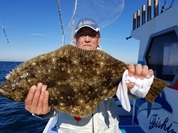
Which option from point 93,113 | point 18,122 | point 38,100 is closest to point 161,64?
point 93,113

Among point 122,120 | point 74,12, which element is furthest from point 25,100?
point 122,120

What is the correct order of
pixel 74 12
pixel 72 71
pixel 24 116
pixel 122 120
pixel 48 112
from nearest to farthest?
pixel 72 71
pixel 48 112
pixel 74 12
pixel 122 120
pixel 24 116

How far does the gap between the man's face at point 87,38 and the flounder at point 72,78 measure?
0.69 metres

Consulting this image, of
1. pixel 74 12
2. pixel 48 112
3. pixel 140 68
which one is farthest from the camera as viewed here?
pixel 74 12

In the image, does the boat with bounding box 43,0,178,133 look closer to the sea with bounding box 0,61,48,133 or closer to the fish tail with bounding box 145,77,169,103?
the fish tail with bounding box 145,77,169,103

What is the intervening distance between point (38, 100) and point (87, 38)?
1.34m

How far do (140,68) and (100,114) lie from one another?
3.50ft

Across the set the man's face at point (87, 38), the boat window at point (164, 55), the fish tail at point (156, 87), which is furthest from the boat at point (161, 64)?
the man's face at point (87, 38)

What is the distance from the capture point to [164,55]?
5.71 metres

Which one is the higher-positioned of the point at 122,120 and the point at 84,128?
the point at 84,128

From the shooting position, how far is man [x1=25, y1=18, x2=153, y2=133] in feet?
9.39

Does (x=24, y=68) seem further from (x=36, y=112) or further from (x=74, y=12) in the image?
(x=74, y=12)

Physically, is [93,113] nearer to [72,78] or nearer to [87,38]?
[72,78]

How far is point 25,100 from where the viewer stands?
9.83 feet
